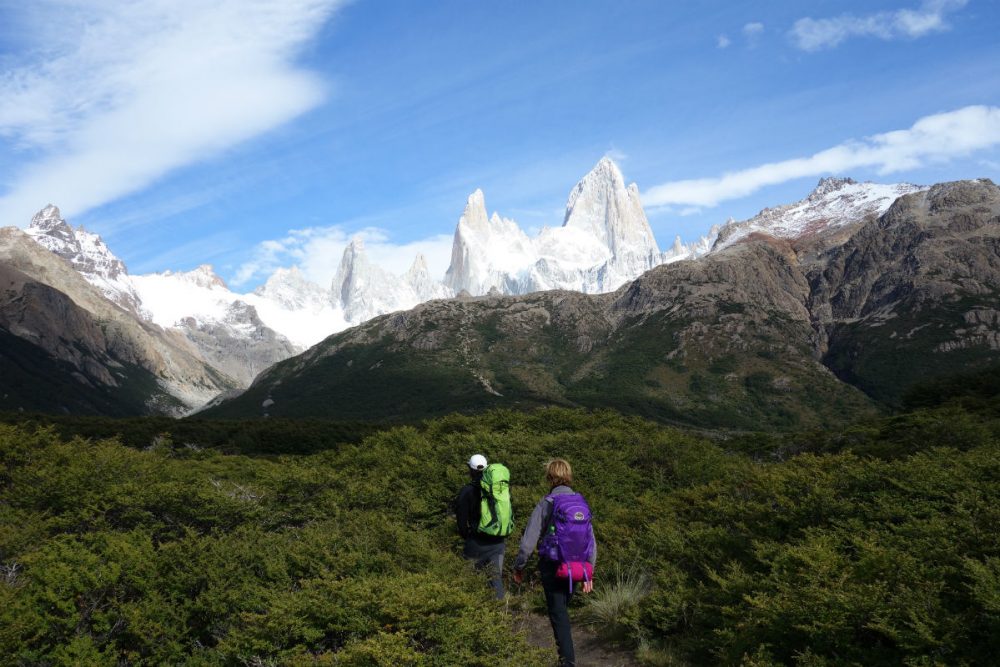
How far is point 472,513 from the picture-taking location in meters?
13.0

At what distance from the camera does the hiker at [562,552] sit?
10.6 metres

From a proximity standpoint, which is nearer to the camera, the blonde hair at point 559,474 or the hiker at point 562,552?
the hiker at point 562,552

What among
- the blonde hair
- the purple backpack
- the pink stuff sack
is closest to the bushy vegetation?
the pink stuff sack

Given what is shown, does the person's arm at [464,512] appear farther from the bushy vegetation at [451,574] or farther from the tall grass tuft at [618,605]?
the tall grass tuft at [618,605]

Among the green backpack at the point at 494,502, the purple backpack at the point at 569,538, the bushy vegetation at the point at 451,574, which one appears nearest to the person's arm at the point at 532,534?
the purple backpack at the point at 569,538

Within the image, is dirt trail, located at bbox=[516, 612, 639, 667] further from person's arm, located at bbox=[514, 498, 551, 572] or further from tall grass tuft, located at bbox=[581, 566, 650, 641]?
person's arm, located at bbox=[514, 498, 551, 572]

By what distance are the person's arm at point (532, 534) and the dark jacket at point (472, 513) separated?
7.30 feet

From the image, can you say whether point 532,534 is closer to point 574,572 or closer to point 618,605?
point 574,572

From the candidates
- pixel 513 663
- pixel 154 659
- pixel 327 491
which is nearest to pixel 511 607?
pixel 513 663

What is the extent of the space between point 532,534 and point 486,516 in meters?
2.33

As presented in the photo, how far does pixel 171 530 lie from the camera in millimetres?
17109

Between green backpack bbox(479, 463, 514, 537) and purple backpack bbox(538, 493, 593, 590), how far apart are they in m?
2.08

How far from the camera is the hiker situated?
1060 centimetres

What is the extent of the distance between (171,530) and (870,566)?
16.0 meters
